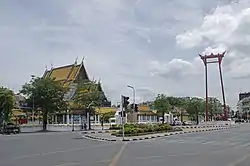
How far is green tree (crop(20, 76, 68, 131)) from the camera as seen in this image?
182ft

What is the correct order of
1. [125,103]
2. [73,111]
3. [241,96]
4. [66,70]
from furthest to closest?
[241,96]
[66,70]
[73,111]
[125,103]

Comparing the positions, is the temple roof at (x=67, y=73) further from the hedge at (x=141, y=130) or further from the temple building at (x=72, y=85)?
the hedge at (x=141, y=130)

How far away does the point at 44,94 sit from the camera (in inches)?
2183

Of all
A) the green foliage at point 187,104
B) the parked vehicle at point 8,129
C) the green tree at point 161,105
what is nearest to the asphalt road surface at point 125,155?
the parked vehicle at point 8,129

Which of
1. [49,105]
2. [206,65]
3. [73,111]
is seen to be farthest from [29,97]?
[206,65]

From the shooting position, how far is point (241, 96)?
198m

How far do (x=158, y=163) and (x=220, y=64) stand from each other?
7442 cm

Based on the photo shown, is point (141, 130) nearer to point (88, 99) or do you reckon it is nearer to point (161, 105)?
Result: point (88, 99)

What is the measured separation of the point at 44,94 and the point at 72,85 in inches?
841

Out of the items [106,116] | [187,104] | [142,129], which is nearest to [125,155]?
[142,129]

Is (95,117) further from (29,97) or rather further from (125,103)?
(125,103)

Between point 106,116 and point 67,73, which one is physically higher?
point 67,73

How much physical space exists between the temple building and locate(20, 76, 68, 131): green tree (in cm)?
782

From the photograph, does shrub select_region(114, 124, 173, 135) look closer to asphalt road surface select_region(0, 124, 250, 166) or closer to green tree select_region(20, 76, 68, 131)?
asphalt road surface select_region(0, 124, 250, 166)
